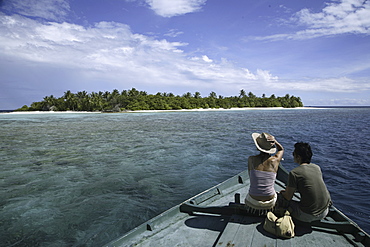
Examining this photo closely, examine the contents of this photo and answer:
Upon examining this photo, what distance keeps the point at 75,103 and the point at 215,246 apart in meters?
110

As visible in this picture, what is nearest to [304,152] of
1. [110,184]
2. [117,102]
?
[110,184]

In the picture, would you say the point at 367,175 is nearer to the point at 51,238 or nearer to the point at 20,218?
the point at 51,238

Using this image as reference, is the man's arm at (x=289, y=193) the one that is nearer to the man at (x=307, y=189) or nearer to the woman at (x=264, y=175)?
the man at (x=307, y=189)

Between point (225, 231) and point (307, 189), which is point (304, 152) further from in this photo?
point (225, 231)

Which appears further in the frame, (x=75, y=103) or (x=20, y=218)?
(x=75, y=103)

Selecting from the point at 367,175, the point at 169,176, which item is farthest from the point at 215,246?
the point at 367,175

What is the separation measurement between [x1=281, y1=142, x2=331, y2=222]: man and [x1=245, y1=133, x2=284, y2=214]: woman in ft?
1.02

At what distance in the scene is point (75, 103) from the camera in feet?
333

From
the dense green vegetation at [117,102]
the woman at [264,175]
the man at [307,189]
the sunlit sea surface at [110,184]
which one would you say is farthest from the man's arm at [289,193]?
the dense green vegetation at [117,102]

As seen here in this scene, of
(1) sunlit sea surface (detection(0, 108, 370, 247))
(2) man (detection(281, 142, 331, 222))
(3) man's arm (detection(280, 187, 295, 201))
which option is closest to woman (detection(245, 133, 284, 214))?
(3) man's arm (detection(280, 187, 295, 201))

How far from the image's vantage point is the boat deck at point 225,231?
3746mm

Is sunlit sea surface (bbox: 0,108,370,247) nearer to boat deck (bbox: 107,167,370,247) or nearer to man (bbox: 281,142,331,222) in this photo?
boat deck (bbox: 107,167,370,247)

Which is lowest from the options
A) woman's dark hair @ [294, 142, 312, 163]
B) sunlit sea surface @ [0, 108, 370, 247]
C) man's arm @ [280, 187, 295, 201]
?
sunlit sea surface @ [0, 108, 370, 247]

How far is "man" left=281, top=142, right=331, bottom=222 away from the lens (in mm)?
3898
